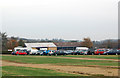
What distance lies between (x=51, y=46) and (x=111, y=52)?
48649mm

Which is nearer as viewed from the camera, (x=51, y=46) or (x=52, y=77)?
(x=52, y=77)

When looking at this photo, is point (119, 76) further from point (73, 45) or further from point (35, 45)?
point (73, 45)

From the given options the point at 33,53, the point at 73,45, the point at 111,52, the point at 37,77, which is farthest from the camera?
the point at 73,45

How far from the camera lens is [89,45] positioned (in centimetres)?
12288

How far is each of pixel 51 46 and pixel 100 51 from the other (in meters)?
45.0

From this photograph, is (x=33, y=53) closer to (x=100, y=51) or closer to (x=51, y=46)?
(x=100, y=51)

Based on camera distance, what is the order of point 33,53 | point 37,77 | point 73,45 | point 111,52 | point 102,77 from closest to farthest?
point 37,77
point 102,77
point 111,52
point 33,53
point 73,45

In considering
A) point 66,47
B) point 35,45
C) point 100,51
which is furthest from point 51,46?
point 100,51

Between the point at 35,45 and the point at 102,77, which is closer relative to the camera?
the point at 102,77

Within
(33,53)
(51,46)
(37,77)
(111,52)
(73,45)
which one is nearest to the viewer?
(37,77)

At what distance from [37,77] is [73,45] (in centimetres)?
10489

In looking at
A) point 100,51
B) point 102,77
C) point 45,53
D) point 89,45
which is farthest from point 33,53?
point 89,45

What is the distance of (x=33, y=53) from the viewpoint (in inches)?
2677

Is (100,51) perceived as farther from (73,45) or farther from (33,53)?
Answer: (73,45)
